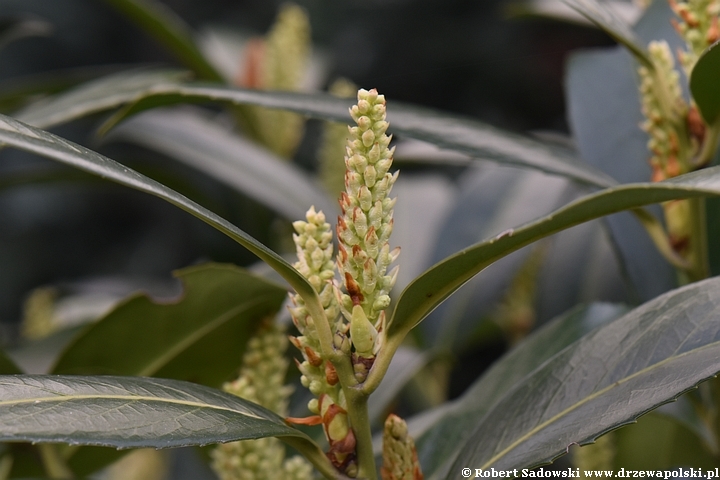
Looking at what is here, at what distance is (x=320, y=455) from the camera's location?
418mm

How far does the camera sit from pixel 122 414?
1.21ft

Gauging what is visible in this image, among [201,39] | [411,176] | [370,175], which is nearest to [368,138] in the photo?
[370,175]

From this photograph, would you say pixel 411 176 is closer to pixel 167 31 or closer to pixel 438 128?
pixel 167 31

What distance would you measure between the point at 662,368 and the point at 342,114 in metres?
0.29

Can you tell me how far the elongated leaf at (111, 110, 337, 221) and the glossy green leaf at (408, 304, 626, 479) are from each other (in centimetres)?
37

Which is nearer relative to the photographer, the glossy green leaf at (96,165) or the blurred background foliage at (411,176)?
the glossy green leaf at (96,165)

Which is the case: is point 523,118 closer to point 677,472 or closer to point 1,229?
point 1,229

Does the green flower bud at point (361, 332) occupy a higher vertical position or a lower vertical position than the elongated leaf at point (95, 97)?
lower

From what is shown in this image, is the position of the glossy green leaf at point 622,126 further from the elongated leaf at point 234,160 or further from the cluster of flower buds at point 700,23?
the elongated leaf at point 234,160

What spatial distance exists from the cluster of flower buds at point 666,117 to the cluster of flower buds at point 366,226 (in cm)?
26

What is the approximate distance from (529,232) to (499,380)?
26 cm

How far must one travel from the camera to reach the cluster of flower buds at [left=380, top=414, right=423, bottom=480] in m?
0.43

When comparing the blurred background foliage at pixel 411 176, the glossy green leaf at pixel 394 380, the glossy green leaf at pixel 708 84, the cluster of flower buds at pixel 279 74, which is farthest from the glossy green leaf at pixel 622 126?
the cluster of flower buds at pixel 279 74

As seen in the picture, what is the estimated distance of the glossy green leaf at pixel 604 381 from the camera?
399 millimetres
